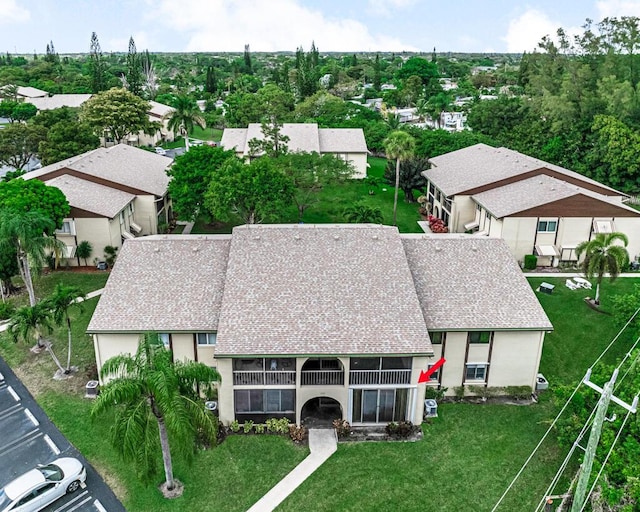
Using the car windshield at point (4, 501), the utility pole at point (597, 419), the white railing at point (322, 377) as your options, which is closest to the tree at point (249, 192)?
the white railing at point (322, 377)

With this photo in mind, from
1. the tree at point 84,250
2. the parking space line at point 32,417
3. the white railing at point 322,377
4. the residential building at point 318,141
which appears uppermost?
the residential building at point 318,141

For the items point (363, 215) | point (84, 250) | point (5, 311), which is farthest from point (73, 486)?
point (363, 215)

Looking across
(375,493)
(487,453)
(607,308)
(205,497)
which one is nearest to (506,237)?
(607,308)

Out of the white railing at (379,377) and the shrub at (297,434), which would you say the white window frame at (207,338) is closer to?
the shrub at (297,434)

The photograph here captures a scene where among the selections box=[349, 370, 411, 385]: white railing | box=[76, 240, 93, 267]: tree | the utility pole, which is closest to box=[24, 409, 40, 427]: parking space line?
box=[349, 370, 411, 385]: white railing

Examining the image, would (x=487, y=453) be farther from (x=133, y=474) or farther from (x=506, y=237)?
(x=506, y=237)

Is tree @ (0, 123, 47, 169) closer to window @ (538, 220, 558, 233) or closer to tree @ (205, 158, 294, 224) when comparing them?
tree @ (205, 158, 294, 224)
